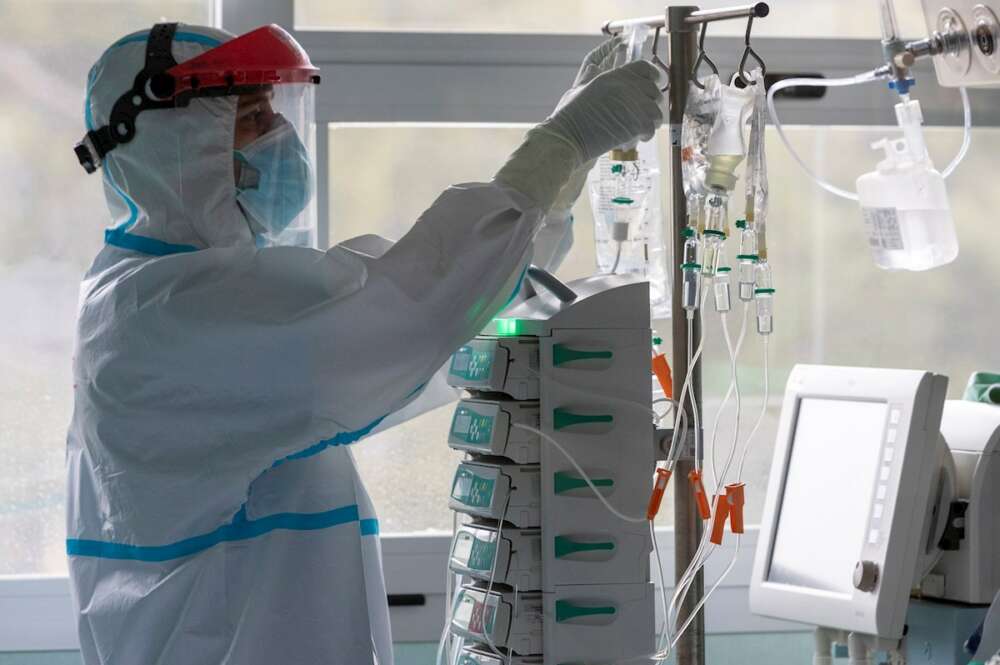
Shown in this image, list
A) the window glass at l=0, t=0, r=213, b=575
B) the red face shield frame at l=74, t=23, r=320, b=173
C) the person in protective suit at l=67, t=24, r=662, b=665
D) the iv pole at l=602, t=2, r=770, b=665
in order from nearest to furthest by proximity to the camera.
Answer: the person in protective suit at l=67, t=24, r=662, b=665
the red face shield frame at l=74, t=23, r=320, b=173
the iv pole at l=602, t=2, r=770, b=665
the window glass at l=0, t=0, r=213, b=575

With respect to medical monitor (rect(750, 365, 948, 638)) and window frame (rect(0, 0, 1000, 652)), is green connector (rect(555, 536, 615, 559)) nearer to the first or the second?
medical monitor (rect(750, 365, 948, 638))

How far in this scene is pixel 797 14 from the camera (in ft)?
9.08

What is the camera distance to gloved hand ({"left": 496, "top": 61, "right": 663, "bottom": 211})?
1534 mm

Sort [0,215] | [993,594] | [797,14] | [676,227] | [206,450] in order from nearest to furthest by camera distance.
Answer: [206,450] → [676,227] → [993,594] → [0,215] → [797,14]

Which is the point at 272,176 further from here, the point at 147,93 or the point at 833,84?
the point at 833,84

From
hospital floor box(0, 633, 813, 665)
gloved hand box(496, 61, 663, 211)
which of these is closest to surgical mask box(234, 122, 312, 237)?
gloved hand box(496, 61, 663, 211)

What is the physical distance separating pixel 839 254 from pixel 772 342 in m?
0.26

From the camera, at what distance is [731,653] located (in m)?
2.68

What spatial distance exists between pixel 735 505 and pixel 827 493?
0.40 m

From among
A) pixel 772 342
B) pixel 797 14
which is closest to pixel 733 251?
pixel 772 342

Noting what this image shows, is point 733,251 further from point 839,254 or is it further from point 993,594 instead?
point 993,594

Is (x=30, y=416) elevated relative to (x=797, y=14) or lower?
lower

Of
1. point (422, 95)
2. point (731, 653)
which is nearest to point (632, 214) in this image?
point (422, 95)

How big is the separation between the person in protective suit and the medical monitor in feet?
2.11
